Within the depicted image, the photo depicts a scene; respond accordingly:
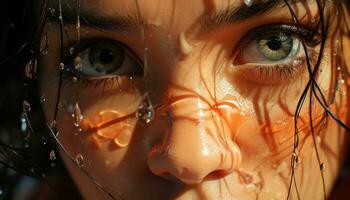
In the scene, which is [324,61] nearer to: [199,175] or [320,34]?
[320,34]

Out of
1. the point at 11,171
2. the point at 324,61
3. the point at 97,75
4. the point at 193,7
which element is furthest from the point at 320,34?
the point at 11,171

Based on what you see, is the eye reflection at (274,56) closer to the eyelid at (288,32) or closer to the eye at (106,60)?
the eyelid at (288,32)

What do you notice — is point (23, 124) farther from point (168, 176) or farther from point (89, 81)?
point (168, 176)

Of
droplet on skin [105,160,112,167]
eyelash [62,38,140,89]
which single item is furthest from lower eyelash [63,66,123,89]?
droplet on skin [105,160,112,167]

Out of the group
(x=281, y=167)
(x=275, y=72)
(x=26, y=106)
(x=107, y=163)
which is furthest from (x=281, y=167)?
(x=26, y=106)

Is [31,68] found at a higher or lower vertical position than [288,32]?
lower

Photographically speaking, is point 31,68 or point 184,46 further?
point 31,68
